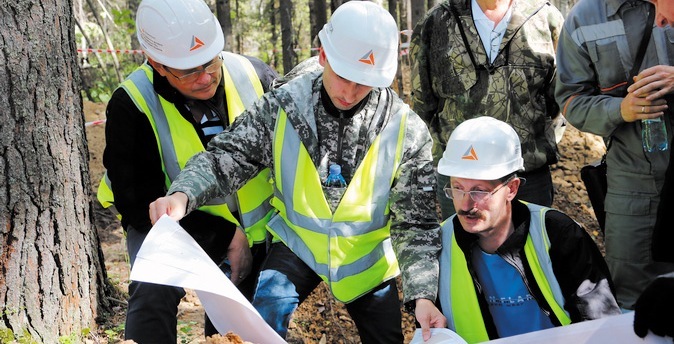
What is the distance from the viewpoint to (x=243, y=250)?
3.84 m

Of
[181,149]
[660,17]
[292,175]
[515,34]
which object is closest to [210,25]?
[181,149]

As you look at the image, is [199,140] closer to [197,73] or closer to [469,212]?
[197,73]

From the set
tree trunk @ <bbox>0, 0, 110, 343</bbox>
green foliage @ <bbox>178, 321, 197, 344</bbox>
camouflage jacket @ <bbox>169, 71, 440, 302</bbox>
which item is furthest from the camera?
green foliage @ <bbox>178, 321, 197, 344</bbox>

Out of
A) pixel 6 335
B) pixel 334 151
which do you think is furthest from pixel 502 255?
pixel 6 335

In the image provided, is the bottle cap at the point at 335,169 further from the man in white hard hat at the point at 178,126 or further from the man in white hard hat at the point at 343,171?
the man in white hard hat at the point at 178,126

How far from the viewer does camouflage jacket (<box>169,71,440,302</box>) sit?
11.2 feet

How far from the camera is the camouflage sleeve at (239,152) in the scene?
346 cm

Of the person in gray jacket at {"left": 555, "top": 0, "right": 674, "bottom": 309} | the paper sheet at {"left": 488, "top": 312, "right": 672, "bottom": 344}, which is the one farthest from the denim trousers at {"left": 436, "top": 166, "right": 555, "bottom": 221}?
the paper sheet at {"left": 488, "top": 312, "right": 672, "bottom": 344}

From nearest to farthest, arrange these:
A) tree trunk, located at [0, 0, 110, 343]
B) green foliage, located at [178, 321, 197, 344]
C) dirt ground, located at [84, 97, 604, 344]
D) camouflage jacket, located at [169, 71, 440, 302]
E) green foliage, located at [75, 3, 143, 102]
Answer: camouflage jacket, located at [169, 71, 440, 302] < tree trunk, located at [0, 0, 110, 343] < green foliage, located at [178, 321, 197, 344] < dirt ground, located at [84, 97, 604, 344] < green foliage, located at [75, 3, 143, 102]

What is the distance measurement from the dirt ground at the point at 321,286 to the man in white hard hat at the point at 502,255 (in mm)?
2243

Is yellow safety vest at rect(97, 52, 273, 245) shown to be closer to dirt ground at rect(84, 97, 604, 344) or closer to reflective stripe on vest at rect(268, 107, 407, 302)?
reflective stripe on vest at rect(268, 107, 407, 302)

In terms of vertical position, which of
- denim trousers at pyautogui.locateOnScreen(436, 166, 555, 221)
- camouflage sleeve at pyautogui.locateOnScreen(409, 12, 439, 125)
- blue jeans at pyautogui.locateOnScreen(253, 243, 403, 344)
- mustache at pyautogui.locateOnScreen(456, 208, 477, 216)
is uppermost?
camouflage sleeve at pyautogui.locateOnScreen(409, 12, 439, 125)

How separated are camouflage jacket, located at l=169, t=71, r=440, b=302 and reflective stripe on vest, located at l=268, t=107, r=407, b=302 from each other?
0.13 ft

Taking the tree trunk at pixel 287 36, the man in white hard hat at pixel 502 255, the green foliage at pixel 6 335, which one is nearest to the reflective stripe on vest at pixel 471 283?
the man in white hard hat at pixel 502 255
